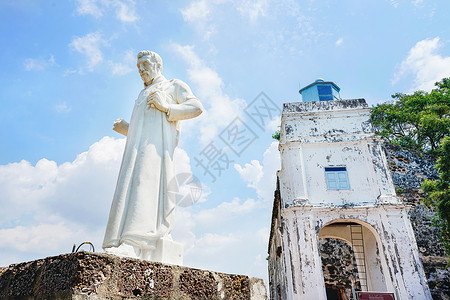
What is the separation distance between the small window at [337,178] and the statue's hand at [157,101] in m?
7.43

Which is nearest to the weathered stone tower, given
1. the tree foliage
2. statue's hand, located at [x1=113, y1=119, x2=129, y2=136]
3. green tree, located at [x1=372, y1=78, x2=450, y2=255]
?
green tree, located at [x1=372, y1=78, x2=450, y2=255]

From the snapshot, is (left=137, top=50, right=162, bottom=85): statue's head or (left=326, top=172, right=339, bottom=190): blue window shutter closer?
(left=137, top=50, right=162, bottom=85): statue's head

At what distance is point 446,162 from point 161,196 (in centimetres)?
683

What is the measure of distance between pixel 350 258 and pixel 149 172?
38.5ft

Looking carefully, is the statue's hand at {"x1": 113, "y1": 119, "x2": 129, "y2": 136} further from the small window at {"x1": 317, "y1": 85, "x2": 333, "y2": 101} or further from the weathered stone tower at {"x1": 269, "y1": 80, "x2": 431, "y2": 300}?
the small window at {"x1": 317, "y1": 85, "x2": 333, "y2": 101}

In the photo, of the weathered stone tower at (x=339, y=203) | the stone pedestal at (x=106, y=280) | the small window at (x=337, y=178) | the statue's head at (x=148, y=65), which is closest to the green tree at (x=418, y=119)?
the weathered stone tower at (x=339, y=203)

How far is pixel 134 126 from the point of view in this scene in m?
2.39

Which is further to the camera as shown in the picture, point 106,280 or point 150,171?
point 150,171

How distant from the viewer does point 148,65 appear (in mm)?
2609

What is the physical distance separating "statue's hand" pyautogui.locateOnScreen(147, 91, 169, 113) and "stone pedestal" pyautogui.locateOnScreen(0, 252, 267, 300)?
120 cm

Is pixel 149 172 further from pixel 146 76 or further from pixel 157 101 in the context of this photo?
pixel 146 76

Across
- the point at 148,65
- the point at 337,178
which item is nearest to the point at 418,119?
the point at 337,178

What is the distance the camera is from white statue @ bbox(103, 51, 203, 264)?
73.2 inches

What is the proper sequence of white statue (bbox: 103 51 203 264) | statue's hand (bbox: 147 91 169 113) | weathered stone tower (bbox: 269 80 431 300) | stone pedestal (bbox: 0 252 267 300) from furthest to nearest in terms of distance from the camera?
1. weathered stone tower (bbox: 269 80 431 300)
2. statue's hand (bbox: 147 91 169 113)
3. white statue (bbox: 103 51 203 264)
4. stone pedestal (bbox: 0 252 267 300)
